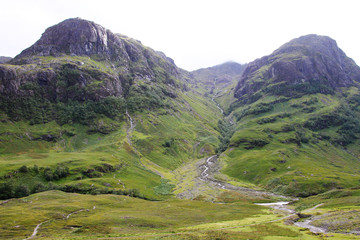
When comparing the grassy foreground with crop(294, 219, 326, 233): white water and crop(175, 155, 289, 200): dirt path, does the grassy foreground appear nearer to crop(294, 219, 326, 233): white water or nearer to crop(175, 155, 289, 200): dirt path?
crop(294, 219, 326, 233): white water

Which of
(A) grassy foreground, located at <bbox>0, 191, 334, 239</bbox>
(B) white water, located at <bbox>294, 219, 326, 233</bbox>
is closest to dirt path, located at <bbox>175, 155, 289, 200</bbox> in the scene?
(A) grassy foreground, located at <bbox>0, 191, 334, 239</bbox>

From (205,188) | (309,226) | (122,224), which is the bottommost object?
(205,188)

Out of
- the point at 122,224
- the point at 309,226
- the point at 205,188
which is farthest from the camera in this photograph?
the point at 205,188

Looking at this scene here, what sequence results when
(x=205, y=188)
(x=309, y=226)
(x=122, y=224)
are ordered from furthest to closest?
(x=205, y=188) → (x=122, y=224) → (x=309, y=226)

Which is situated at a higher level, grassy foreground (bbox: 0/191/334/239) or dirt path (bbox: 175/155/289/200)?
grassy foreground (bbox: 0/191/334/239)

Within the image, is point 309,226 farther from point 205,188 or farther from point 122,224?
point 205,188

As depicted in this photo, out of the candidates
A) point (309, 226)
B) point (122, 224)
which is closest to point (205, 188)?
point (122, 224)

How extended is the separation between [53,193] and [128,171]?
264 ft

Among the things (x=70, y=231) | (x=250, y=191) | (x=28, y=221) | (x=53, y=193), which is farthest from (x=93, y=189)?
(x=250, y=191)

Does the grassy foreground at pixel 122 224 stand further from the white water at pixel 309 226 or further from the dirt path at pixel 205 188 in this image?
the dirt path at pixel 205 188

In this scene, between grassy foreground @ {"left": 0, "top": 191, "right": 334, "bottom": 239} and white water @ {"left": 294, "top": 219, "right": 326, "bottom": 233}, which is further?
white water @ {"left": 294, "top": 219, "right": 326, "bottom": 233}

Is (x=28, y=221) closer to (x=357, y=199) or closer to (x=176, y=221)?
(x=176, y=221)

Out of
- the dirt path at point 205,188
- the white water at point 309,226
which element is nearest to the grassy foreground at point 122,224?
the white water at point 309,226

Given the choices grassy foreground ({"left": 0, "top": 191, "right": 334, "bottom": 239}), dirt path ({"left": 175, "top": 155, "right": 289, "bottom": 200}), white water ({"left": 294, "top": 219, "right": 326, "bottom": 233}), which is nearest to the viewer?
grassy foreground ({"left": 0, "top": 191, "right": 334, "bottom": 239})
